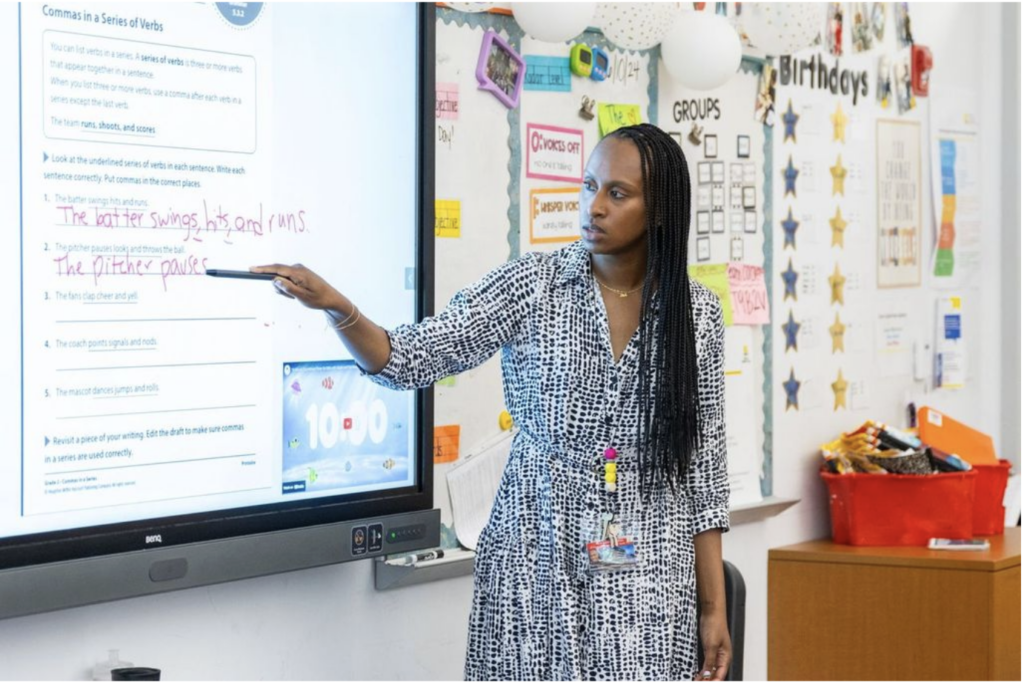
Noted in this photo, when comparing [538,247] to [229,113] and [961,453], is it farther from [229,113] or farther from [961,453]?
[961,453]

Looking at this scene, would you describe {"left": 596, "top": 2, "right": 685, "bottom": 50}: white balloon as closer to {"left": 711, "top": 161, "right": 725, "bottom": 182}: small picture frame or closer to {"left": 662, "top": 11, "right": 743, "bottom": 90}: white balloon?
{"left": 662, "top": 11, "right": 743, "bottom": 90}: white balloon

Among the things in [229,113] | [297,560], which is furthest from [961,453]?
[229,113]

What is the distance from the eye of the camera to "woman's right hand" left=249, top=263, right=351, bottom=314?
5.21 ft

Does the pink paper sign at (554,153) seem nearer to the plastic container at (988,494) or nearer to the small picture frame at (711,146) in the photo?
the small picture frame at (711,146)

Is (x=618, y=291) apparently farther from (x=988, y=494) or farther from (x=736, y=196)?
(x=988, y=494)

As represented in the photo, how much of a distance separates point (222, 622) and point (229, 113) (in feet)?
2.64

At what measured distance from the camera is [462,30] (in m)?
2.39

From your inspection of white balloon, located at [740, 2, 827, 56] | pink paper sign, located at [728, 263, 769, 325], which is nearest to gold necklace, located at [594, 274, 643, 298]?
pink paper sign, located at [728, 263, 769, 325]

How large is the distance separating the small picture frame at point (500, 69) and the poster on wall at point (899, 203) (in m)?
1.37

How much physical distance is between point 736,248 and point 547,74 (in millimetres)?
717

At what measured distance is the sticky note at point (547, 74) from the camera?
8.34ft

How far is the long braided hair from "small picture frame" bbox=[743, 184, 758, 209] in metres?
1.19

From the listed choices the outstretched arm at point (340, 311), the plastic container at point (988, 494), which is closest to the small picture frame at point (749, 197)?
the plastic container at point (988, 494)

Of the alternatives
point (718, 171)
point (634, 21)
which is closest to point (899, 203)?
point (718, 171)
